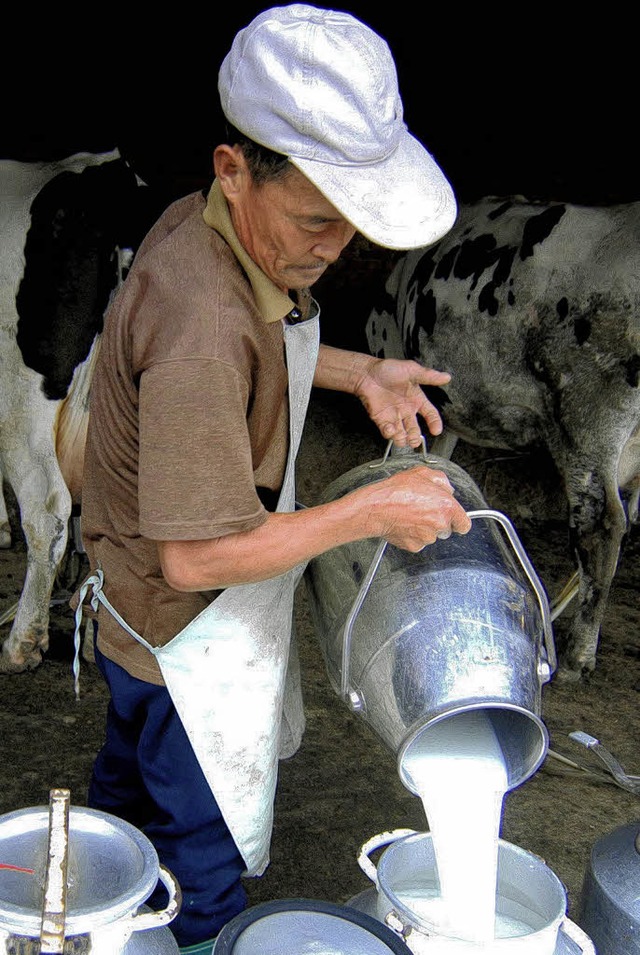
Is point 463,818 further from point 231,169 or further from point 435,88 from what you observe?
point 435,88

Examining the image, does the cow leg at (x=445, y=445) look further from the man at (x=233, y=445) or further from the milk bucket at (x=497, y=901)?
the milk bucket at (x=497, y=901)

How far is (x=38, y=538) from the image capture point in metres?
3.58

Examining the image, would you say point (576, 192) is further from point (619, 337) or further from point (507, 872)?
point (507, 872)

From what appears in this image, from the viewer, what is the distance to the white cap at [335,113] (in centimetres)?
150

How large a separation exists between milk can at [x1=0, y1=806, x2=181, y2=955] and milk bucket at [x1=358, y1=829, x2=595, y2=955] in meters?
0.32

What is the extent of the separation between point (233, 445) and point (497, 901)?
884 millimetres

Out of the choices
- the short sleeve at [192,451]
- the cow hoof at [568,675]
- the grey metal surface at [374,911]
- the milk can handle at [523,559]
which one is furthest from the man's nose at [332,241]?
the cow hoof at [568,675]

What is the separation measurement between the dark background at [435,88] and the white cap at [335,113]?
4024 millimetres

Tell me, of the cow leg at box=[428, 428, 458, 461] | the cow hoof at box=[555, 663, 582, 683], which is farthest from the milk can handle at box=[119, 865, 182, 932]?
the cow leg at box=[428, 428, 458, 461]

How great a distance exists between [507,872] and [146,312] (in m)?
1.05

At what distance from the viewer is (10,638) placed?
12.0 ft

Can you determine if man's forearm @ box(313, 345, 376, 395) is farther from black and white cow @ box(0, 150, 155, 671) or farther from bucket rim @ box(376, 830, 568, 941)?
black and white cow @ box(0, 150, 155, 671)

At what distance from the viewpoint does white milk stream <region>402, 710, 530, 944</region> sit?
1.69 meters

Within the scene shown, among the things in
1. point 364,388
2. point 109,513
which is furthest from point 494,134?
point 109,513
